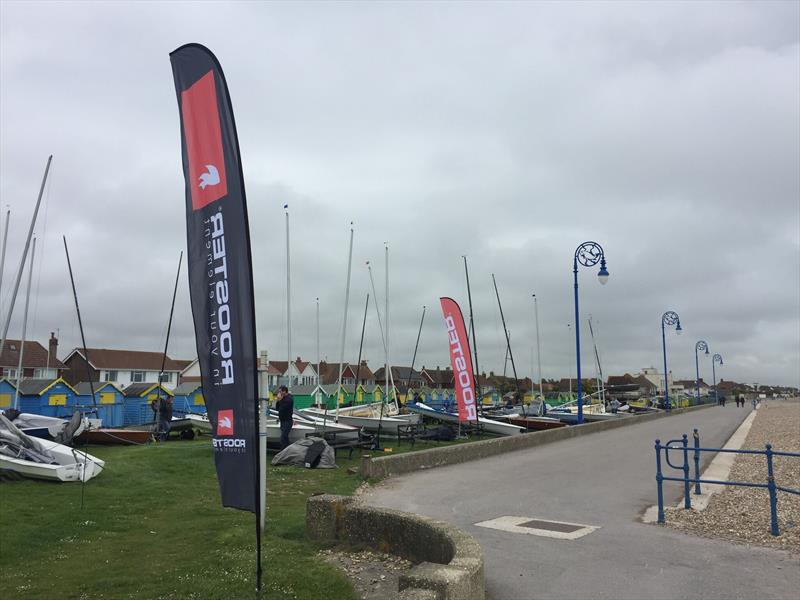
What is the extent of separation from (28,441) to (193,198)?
1058 cm

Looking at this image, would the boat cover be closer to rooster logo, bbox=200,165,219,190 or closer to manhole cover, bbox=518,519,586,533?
rooster logo, bbox=200,165,219,190

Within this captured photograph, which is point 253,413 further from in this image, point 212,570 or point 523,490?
point 523,490

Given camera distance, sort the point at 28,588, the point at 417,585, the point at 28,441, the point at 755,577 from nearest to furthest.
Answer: the point at 417,585, the point at 755,577, the point at 28,588, the point at 28,441

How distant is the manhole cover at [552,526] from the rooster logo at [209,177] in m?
5.81

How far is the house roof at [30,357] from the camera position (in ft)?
201

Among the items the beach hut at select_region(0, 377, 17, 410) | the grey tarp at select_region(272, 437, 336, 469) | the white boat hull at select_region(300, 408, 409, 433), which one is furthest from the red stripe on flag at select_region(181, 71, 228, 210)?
the beach hut at select_region(0, 377, 17, 410)

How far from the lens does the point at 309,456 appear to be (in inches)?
599

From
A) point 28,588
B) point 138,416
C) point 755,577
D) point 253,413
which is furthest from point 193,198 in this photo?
point 138,416

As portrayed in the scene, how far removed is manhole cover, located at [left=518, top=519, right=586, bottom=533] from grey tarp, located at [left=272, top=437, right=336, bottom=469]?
7598 millimetres

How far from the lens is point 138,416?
28969 mm

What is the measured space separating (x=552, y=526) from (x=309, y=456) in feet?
27.3

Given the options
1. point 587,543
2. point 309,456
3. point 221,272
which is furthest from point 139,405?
point 587,543

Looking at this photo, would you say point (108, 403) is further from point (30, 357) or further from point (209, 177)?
point (30, 357)

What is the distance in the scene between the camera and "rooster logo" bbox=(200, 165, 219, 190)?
5.78 metres
